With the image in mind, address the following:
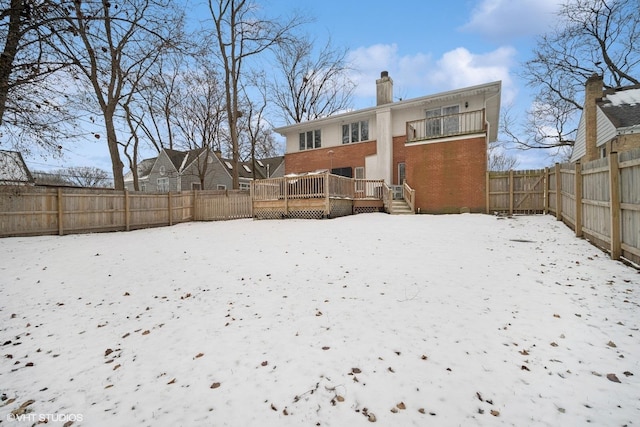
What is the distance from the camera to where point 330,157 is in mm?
20609

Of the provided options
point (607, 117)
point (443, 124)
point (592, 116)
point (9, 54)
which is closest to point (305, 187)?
point (443, 124)

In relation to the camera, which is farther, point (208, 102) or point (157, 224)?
point (208, 102)

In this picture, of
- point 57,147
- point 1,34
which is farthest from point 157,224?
point 1,34

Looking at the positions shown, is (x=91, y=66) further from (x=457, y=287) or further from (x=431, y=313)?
(x=457, y=287)

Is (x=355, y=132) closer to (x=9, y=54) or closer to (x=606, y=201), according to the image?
(x=606, y=201)

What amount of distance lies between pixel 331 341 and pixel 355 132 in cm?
1831

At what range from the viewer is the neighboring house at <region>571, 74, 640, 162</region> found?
1216cm

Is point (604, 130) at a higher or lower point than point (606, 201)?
higher

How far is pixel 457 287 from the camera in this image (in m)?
4.64

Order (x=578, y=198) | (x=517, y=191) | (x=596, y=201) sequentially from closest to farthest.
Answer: (x=596, y=201) < (x=578, y=198) < (x=517, y=191)

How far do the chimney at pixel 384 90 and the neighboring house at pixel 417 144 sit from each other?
56mm

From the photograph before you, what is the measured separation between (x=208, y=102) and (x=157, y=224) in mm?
15116

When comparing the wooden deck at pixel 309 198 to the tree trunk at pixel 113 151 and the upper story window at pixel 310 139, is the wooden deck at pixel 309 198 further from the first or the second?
the tree trunk at pixel 113 151

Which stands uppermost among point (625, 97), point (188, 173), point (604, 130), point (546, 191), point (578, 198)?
point (625, 97)
